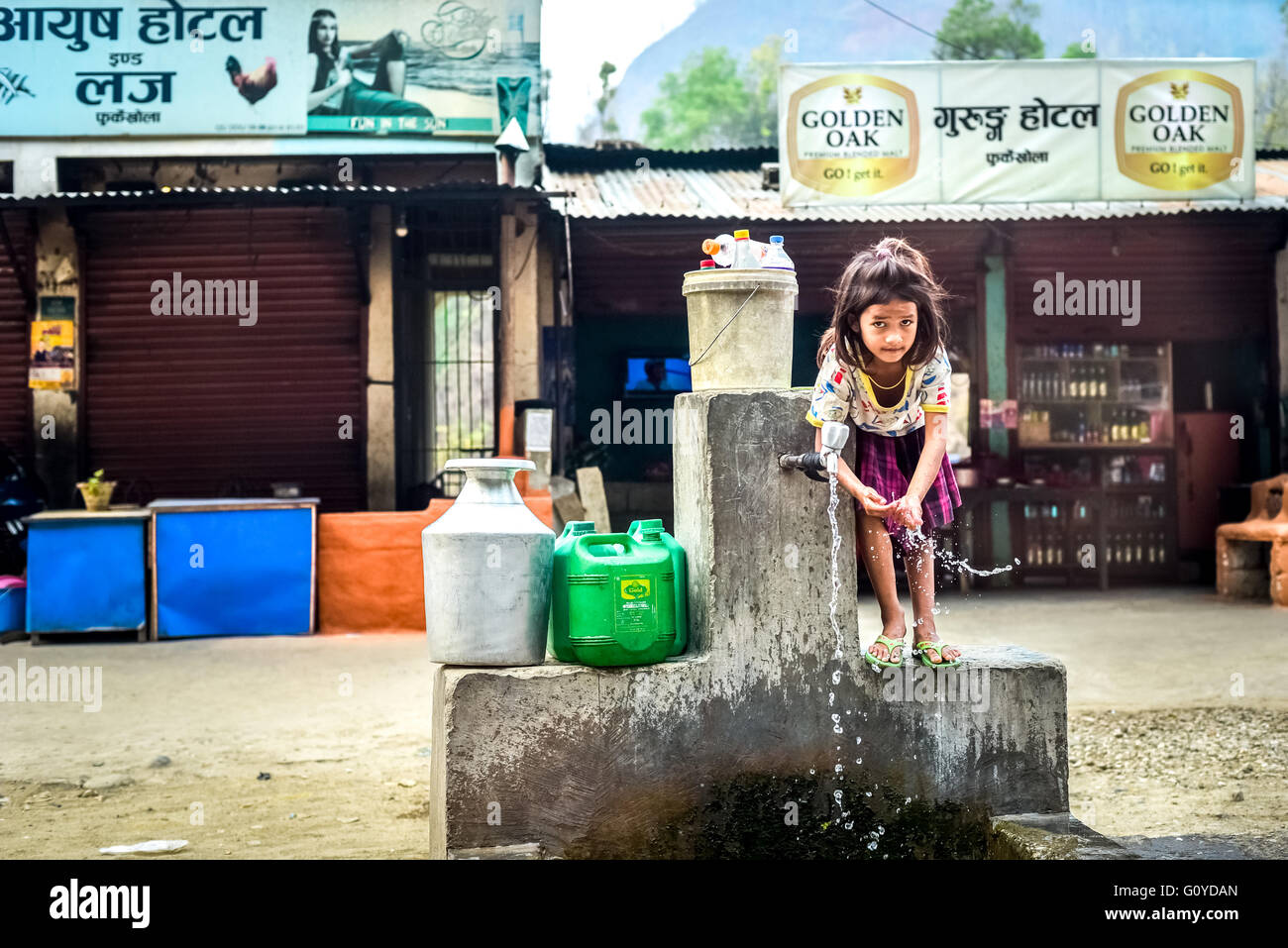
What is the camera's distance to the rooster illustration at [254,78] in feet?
34.2

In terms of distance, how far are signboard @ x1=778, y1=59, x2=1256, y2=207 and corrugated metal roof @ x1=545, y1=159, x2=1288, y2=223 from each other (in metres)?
0.19

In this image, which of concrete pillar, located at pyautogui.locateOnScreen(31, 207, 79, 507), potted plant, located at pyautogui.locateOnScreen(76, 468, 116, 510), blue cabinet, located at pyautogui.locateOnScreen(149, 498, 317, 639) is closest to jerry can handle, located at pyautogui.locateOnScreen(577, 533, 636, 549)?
blue cabinet, located at pyautogui.locateOnScreen(149, 498, 317, 639)

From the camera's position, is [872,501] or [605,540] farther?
[605,540]

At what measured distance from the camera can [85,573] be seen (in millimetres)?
8766

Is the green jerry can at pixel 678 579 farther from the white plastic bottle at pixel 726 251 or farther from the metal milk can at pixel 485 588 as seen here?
the white plastic bottle at pixel 726 251

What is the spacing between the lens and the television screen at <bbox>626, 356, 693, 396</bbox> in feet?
39.6

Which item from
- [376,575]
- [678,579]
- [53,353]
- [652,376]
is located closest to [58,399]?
[53,353]

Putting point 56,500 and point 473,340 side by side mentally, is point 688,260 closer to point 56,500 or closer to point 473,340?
point 473,340

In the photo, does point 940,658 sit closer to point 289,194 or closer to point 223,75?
point 289,194

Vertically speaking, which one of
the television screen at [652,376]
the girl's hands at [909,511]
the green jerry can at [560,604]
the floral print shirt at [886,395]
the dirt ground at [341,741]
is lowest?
the dirt ground at [341,741]

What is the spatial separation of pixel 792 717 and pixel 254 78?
9010 mm

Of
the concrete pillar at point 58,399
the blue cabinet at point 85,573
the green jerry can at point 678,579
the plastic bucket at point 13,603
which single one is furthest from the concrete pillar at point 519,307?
the green jerry can at point 678,579

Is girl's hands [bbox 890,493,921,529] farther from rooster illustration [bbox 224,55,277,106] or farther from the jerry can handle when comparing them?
rooster illustration [bbox 224,55,277,106]

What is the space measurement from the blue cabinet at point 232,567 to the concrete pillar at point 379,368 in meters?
→ 1.46
